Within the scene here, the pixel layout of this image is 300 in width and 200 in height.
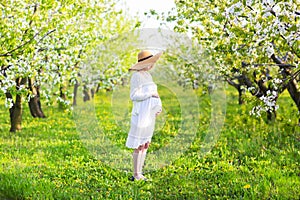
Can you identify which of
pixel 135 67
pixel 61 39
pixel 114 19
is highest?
pixel 114 19

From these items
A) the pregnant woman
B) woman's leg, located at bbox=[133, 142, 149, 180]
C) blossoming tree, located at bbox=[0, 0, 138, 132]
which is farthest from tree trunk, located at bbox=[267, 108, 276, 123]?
the pregnant woman

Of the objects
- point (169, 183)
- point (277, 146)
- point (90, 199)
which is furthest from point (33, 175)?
point (277, 146)

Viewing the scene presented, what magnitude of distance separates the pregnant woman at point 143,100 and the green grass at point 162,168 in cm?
80

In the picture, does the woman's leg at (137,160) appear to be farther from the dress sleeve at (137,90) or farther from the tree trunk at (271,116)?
the tree trunk at (271,116)

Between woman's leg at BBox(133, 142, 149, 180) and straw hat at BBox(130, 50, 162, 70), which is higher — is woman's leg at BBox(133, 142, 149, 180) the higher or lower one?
the lower one

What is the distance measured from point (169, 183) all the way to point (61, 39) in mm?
5532

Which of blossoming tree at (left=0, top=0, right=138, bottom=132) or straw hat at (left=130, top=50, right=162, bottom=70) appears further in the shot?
blossoming tree at (left=0, top=0, right=138, bottom=132)

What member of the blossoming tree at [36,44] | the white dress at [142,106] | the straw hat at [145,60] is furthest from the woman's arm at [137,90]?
the blossoming tree at [36,44]

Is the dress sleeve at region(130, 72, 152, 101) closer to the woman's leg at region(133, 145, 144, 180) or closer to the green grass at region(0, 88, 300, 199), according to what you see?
the woman's leg at region(133, 145, 144, 180)

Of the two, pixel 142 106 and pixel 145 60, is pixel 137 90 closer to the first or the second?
pixel 142 106

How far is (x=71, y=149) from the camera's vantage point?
34.0ft

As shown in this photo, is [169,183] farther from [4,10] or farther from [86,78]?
[86,78]

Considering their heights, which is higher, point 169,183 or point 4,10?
point 4,10

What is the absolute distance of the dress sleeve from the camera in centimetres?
699
